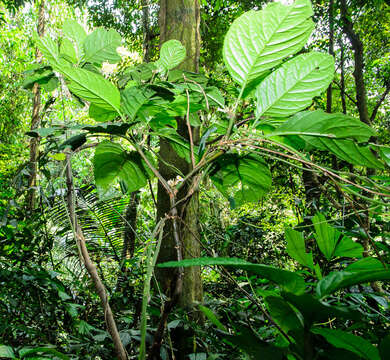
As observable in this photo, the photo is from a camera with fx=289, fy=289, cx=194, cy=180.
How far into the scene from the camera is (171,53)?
1.65 ft

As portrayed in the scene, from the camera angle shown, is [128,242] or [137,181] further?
[128,242]

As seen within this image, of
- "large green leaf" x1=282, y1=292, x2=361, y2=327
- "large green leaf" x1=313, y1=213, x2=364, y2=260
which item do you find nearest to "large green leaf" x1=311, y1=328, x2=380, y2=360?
"large green leaf" x1=282, y1=292, x2=361, y2=327

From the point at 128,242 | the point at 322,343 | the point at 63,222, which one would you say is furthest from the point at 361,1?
the point at 322,343

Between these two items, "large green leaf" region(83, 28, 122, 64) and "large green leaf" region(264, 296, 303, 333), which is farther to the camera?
"large green leaf" region(83, 28, 122, 64)

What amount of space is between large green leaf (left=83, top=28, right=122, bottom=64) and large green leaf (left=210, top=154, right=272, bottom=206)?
0.26 m

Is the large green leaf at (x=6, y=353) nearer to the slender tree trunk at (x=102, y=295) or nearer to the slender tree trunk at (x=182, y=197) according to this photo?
the slender tree trunk at (x=102, y=295)

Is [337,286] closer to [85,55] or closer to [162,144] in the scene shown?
[85,55]

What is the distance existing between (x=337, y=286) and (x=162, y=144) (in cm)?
71

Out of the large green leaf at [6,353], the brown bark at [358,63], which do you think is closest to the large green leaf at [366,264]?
the large green leaf at [6,353]

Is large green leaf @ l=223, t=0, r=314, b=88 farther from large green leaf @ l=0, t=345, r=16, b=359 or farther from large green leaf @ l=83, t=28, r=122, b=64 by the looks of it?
large green leaf @ l=0, t=345, r=16, b=359

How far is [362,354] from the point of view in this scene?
0.23m

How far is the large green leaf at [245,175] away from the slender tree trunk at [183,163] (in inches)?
5.8

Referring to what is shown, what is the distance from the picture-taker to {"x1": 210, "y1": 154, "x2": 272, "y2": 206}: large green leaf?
1.68ft

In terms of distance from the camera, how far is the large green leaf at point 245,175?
0.51m
